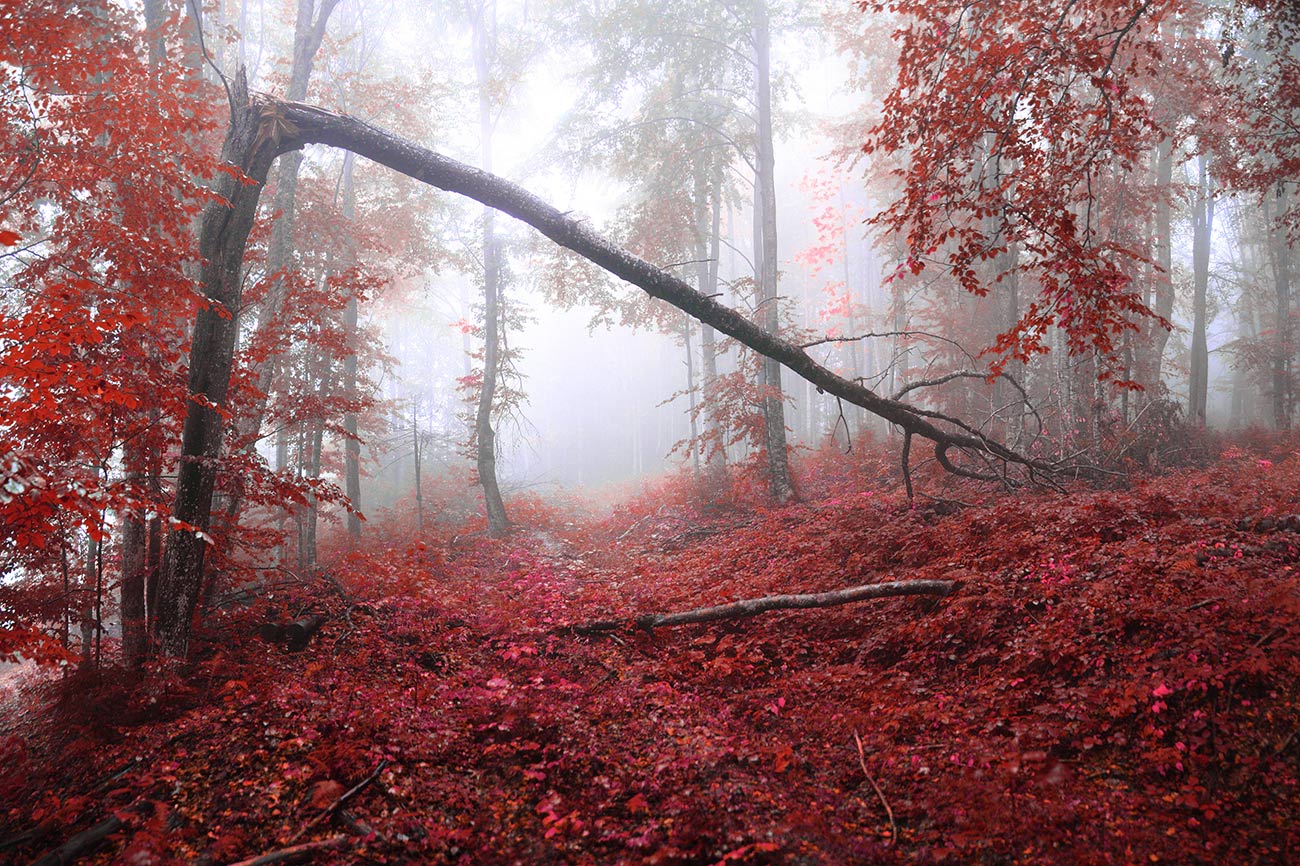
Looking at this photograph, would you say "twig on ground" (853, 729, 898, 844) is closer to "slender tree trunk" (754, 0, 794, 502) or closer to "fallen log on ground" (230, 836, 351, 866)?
"fallen log on ground" (230, 836, 351, 866)

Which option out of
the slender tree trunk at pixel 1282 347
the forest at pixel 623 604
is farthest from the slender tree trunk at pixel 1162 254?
the forest at pixel 623 604

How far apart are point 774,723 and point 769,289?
36.4 ft

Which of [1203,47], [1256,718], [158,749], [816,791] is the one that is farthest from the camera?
[1203,47]

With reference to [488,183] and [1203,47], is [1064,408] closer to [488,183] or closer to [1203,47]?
[1203,47]

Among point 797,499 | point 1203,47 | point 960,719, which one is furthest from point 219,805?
point 1203,47

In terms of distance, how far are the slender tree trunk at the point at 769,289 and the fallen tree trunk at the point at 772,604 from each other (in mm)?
6271

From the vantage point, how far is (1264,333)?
2156 centimetres

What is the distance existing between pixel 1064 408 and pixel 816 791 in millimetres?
10638

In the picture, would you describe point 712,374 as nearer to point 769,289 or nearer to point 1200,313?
point 769,289

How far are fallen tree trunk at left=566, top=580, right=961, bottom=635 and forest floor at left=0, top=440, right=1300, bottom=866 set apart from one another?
13cm

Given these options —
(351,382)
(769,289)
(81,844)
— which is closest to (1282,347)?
(769,289)

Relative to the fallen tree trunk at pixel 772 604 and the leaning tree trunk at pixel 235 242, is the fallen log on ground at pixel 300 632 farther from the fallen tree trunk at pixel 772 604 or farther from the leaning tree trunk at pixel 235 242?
the fallen tree trunk at pixel 772 604

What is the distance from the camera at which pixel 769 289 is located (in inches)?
555

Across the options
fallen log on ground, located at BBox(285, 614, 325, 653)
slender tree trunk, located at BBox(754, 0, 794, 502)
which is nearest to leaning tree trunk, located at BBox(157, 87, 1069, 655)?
fallen log on ground, located at BBox(285, 614, 325, 653)
